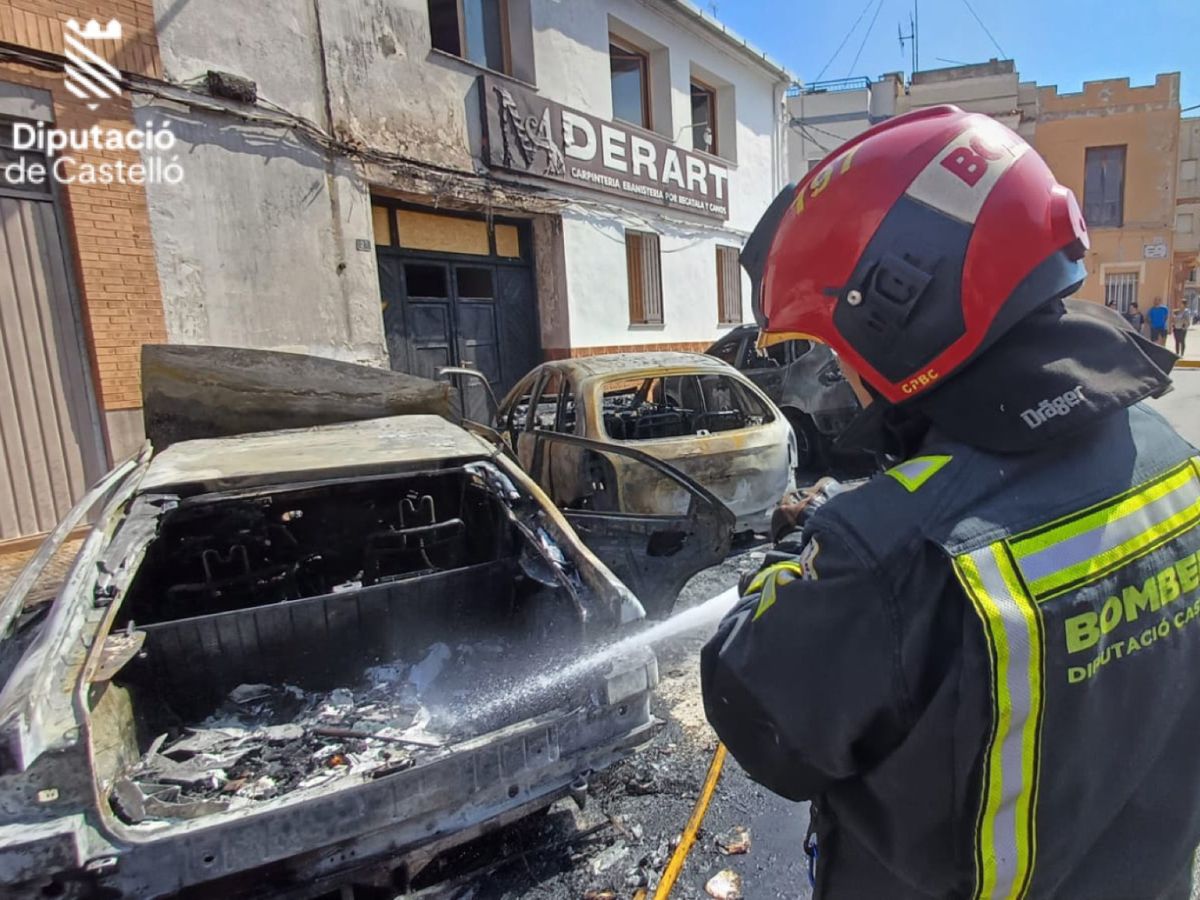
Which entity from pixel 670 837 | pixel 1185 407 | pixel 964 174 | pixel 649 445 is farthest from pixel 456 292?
pixel 1185 407

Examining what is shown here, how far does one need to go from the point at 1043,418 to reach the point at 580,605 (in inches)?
76.3

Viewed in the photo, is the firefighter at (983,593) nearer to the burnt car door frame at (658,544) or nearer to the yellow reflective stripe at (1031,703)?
the yellow reflective stripe at (1031,703)

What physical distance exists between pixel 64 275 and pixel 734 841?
6662mm

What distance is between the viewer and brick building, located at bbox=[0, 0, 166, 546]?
18.2 feet

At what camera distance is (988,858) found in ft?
2.57

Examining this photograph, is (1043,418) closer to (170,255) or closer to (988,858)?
(988,858)

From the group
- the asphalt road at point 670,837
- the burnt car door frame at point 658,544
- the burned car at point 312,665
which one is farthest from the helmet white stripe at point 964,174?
the burnt car door frame at point 658,544

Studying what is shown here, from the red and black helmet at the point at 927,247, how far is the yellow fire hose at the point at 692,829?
205cm

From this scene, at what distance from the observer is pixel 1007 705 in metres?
0.74

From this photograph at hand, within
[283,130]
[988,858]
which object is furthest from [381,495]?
[283,130]

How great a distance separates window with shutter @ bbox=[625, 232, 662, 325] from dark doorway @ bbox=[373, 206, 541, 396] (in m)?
2.43

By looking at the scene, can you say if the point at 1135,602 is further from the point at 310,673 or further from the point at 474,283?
the point at 474,283

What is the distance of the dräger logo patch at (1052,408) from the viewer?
798 millimetres

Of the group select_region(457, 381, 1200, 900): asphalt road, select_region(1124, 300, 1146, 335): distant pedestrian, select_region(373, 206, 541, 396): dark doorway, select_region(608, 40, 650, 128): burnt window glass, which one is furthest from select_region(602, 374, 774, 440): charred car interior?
select_region(1124, 300, 1146, 335): distant pedestrian
